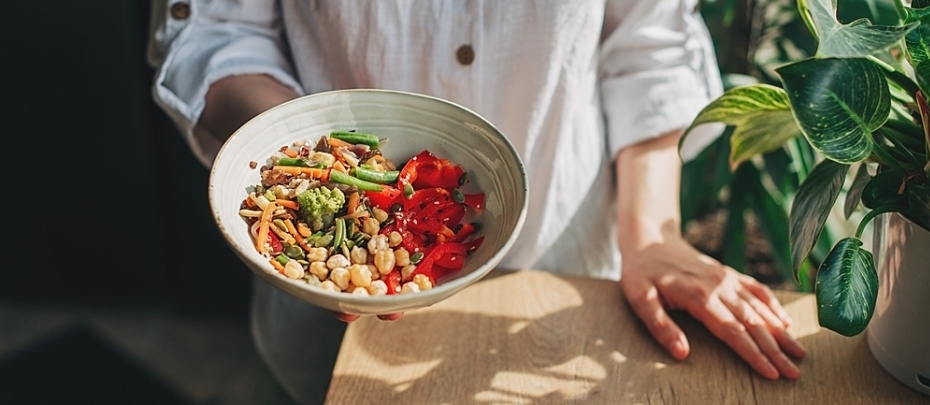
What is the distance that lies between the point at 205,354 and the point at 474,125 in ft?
6.38

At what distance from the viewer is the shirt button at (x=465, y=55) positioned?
123 centimetres

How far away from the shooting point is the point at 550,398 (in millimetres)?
1012

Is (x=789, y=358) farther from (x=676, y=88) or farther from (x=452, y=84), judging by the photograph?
(x=452, y=84)

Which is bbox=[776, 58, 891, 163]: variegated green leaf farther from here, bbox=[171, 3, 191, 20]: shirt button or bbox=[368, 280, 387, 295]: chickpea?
bbox=[171, 3, 191, 20]: shirt button

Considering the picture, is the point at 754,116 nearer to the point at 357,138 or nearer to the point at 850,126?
the point at 850,126

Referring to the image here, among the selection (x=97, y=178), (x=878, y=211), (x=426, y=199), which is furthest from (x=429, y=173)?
(x=97, y=178)

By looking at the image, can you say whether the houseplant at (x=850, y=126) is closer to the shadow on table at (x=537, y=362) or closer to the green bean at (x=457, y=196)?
the shadow on table at (x=537, y=362)

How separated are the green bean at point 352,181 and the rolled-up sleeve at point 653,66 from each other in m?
0.54

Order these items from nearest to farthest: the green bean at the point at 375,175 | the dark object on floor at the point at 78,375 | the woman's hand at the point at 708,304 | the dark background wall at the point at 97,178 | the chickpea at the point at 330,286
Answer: the chickpea at the point at 330,286, the green bean at the point at 375,175, the woman's hand at the point at 708,304, the dark background wall at the point at 97,178, the dark object on floor at the point at 78,375

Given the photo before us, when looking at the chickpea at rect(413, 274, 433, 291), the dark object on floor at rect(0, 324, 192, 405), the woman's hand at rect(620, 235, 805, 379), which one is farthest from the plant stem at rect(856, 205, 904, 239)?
the dark object on floor at rect(0, 324, 192, 405)

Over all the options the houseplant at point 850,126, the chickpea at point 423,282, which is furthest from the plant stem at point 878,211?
the chickpea at point 423,282

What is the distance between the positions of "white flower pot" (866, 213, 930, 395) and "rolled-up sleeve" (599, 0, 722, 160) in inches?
15.4

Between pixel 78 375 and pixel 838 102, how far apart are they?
2.33m

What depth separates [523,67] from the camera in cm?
126
